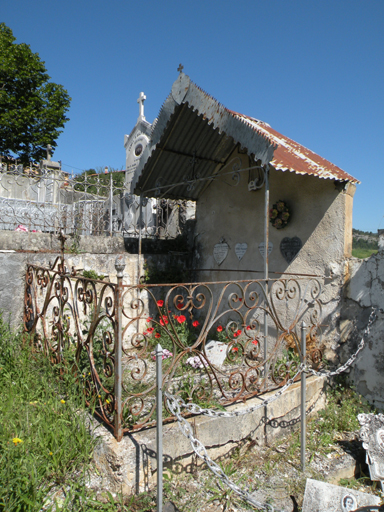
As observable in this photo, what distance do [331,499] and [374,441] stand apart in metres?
1.17

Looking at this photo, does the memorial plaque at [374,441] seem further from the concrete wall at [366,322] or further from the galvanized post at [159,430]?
the galvanized post at [159,430]

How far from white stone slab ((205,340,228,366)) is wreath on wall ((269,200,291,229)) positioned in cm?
170

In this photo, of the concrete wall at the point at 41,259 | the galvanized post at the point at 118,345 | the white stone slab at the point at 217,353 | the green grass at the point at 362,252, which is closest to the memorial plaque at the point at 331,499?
the galvanized post at the point at 118,345

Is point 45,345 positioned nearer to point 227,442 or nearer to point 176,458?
point 176,458

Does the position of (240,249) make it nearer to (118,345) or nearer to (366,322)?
(366,322)

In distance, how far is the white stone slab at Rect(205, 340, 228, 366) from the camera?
428 cm

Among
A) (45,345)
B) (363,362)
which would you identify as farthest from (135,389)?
(363,362)

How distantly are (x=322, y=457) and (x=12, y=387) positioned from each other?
9.28 feet

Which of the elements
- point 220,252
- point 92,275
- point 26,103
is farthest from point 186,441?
point 26,103

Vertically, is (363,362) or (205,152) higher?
(205,152)

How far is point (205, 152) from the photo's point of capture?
5207 mm

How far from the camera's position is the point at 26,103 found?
16500mm

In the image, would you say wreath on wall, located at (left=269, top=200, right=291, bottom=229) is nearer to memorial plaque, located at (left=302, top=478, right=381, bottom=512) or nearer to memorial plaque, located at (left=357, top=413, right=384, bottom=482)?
memorial plaque, located at (left=357, top=413, right=384, bottom=482)

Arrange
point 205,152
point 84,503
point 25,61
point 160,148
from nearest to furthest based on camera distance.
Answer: point 84,503 → point 160,148 → point 205,152 → point 25,61
